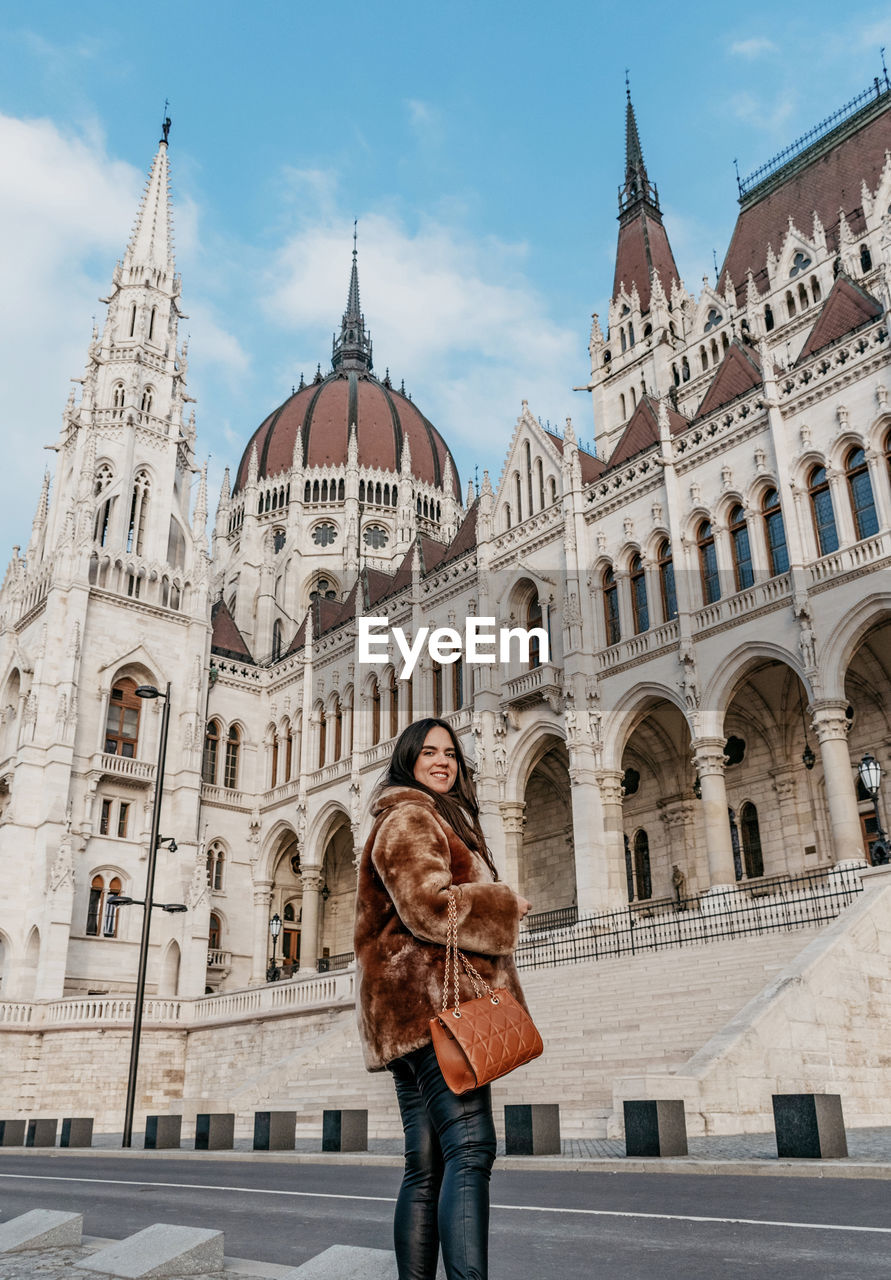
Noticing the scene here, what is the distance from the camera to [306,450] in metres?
58.1

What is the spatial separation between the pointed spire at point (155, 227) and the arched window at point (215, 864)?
24.0 metres

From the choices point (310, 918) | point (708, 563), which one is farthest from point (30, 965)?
point (708, 563)

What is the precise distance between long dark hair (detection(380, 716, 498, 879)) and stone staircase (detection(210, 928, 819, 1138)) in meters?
10.7

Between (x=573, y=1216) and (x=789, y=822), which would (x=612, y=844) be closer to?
(x=789, y=822)

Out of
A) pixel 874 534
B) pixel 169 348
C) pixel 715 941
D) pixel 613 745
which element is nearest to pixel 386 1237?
pixel 715 941

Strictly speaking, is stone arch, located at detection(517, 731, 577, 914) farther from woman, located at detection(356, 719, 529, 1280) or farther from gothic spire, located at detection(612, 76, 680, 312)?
woman, located at detection(356, 719, 529, 1280)

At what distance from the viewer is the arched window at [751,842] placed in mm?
28438

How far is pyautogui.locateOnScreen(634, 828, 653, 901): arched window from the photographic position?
31062mm

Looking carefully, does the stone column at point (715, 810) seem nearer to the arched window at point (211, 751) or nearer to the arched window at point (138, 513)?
the arched window at point (211, 751)

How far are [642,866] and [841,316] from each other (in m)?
15.7

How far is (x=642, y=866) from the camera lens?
31.3 m

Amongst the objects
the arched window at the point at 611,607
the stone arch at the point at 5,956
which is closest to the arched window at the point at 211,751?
the stone arch at the point at 5,956

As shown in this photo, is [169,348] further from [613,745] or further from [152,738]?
[613,745]

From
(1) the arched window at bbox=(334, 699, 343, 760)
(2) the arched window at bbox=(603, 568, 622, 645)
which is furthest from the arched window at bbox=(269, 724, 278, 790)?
(2) the arched window at bbox=(603, 568, 622, 645)
